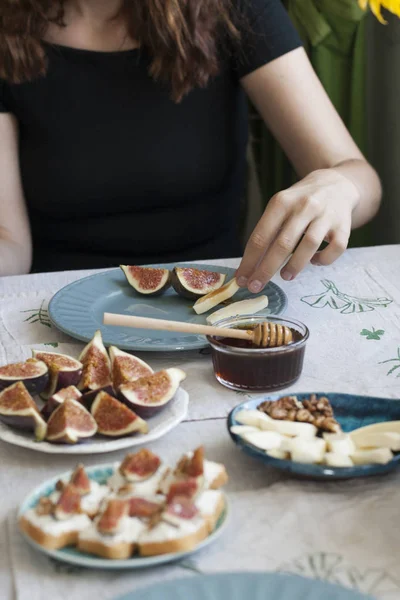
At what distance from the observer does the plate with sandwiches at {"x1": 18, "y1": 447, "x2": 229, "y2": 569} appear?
2.11 ft

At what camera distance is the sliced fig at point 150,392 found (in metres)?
0.90

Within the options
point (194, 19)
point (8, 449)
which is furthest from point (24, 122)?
point (8, 449)

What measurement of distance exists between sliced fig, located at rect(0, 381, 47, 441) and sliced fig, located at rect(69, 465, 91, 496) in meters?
0.15

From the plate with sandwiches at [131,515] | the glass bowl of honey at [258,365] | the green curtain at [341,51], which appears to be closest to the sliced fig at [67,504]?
the plate with sandwiches at [131,515]

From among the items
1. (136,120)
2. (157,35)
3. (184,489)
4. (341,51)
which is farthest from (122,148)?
(184,489)

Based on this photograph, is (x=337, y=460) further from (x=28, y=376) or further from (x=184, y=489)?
(x=28, y=376)

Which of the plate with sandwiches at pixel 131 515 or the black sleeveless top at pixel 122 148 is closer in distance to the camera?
the plate with sandwiches at pixel 131 515

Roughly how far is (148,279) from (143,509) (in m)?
0.73

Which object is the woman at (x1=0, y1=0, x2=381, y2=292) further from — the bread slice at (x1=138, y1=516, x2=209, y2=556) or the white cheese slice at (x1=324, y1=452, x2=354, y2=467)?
the bread slice at (x1=138, y1=516, x2=209, y2=556)

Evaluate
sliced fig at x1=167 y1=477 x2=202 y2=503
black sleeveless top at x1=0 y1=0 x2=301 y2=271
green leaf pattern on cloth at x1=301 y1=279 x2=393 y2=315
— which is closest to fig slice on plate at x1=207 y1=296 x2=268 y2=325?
green leaf pattern on cloth at x1=301 y1=279 x2=393 y2=315

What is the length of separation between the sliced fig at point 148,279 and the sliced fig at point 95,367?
0.92ft

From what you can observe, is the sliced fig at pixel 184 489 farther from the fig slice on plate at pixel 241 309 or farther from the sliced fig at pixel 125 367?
the fig slice on plate at pixel 241 309

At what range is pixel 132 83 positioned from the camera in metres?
1.80

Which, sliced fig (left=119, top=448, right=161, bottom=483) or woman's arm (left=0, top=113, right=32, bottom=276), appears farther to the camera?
woman's arm (left=0, top=113, right=32, bottom=276)
